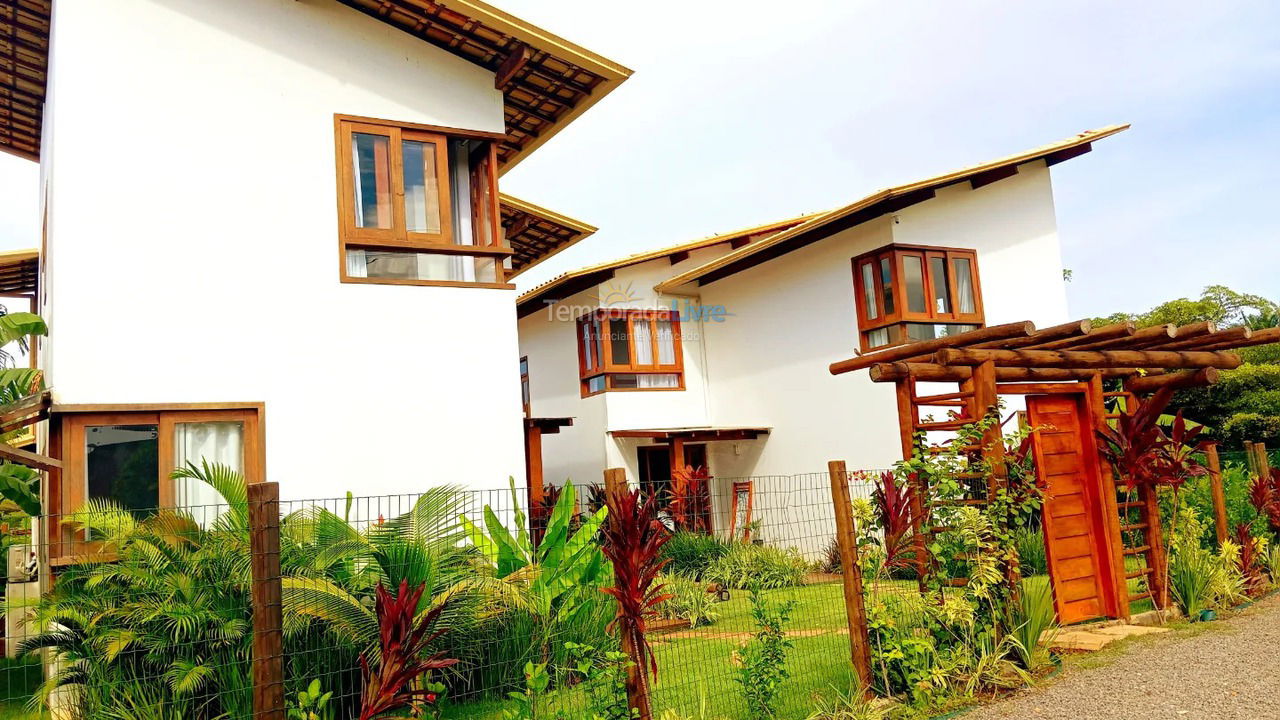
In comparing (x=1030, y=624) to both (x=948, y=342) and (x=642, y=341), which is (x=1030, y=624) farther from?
(x=642, y=341)

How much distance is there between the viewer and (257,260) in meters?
8.93

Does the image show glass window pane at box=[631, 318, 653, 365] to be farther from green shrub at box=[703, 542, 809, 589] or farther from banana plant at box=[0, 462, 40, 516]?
banana plant at box=[0, 462, 40, 516]

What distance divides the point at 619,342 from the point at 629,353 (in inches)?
13.1

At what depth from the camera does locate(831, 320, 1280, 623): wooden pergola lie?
7660 millimetres

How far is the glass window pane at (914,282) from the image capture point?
1522 centimetres

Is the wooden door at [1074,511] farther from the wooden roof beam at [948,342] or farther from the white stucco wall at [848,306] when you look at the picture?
the white stucco wall at [848,306]

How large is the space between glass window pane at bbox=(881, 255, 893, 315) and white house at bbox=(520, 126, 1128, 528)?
1.5 inches

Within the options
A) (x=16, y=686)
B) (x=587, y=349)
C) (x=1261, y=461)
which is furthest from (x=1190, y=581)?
(x=587, y=349)

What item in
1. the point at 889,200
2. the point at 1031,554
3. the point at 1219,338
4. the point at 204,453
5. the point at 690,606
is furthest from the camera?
the point at 889,200

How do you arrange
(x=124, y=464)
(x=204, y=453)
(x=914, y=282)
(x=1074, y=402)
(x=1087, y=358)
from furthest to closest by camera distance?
(x=914, y=282), (x=1074, y=402), (x=1087, y=358), (x=204, y=453), (x=124, y=464)

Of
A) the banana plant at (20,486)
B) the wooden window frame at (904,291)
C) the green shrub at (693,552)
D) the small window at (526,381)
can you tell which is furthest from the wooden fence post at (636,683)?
the small window at (526,381)

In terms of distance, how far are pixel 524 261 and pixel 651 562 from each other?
11.9 metres

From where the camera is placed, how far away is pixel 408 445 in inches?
364

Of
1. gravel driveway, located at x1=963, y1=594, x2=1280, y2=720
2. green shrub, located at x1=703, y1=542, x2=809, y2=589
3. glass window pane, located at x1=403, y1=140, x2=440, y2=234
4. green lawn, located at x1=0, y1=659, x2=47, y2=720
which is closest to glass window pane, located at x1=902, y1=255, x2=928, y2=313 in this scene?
green shrub, located at x1=703, y1=542, x2=809, y2=589
